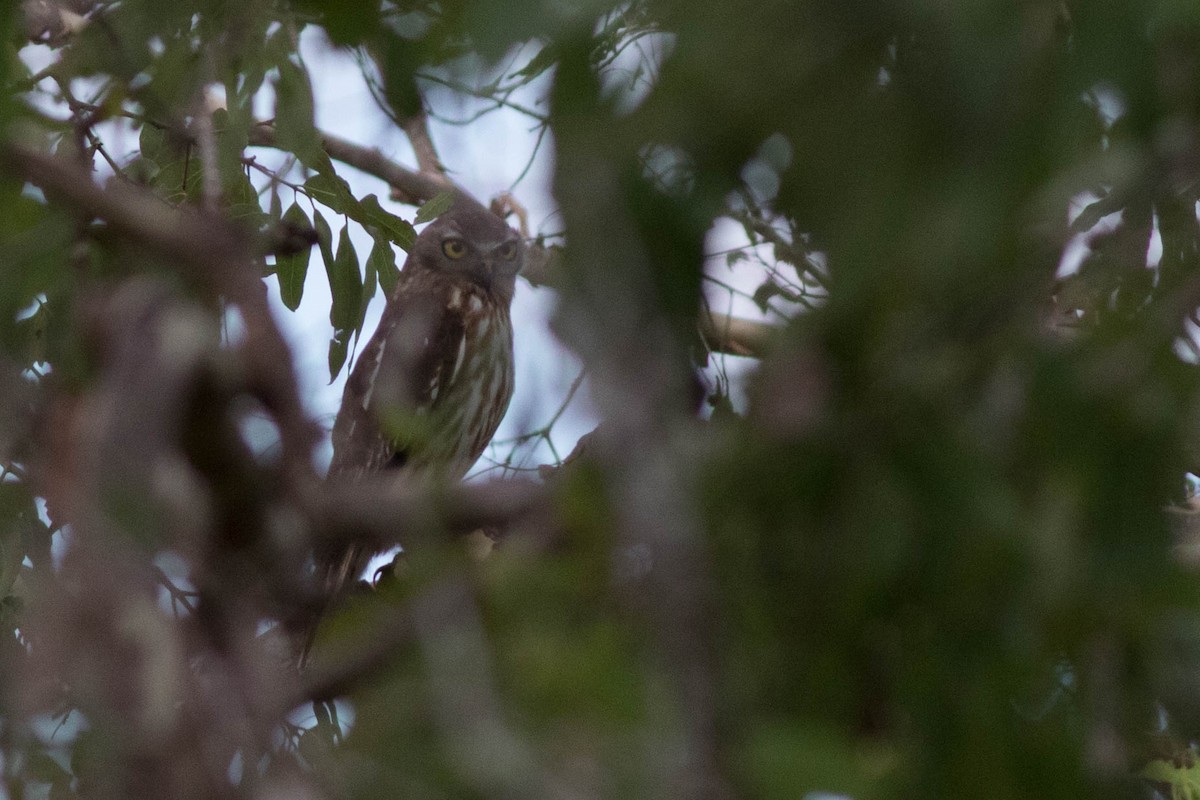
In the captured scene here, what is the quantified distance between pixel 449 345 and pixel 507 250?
48 centimetres

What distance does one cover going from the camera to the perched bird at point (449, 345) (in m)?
4.37


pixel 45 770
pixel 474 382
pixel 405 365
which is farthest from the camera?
pixel 474 382

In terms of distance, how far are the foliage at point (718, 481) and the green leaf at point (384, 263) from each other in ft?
5.44

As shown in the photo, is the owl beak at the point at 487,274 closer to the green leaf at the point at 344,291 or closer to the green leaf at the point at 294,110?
the green leaf at the point at 344,291

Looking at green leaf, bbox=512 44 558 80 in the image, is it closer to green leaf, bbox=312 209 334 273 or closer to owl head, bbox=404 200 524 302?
green leaf, bbox=312 209 334 273

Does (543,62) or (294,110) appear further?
(294,110)

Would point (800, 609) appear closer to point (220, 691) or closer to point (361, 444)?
point (220, 691)

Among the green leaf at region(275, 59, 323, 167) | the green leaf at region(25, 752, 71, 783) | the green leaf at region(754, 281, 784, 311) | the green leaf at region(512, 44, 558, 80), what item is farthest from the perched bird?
the green leaf at region(25, 752, 71, 783)

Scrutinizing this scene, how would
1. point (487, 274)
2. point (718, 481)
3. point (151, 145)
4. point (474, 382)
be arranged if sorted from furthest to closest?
point (487, 274)
point (474, 382)
point (151, 145)
point (718, 481)

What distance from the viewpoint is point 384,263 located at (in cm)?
295

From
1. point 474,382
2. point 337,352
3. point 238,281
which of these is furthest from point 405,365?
point 238,281

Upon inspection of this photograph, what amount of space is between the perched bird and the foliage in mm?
3081

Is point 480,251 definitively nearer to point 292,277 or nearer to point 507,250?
point 507,250

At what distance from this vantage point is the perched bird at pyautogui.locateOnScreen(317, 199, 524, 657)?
4371 mm
